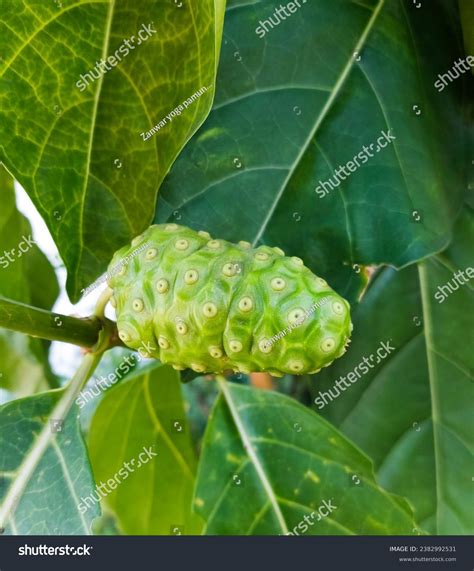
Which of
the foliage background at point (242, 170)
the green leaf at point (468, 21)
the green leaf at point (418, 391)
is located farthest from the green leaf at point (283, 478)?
the green leaf at point (468, 21)

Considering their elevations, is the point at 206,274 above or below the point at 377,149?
below

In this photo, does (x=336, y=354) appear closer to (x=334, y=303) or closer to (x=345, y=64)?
(x=334, y=303)

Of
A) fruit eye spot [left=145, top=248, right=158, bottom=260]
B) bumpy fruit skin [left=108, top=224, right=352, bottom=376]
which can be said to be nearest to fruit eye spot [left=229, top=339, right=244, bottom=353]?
bumpy fruit skin [left=108, top=224, right=352, bottom=376]

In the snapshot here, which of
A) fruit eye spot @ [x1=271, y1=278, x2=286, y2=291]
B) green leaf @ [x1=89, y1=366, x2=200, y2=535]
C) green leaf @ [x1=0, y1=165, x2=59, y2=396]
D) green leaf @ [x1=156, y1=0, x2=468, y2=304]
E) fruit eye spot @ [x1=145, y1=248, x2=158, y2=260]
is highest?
green leaf @ [x1=156, y1=0, x2=468, y2=304]

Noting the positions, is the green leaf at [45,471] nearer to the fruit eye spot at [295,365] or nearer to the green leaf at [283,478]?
the green leaf at [283,478]

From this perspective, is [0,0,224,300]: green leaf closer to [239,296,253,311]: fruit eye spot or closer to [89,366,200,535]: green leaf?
[239,296,253,311]: fruit eye spot

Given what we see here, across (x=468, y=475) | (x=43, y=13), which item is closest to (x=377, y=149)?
(x=43, y=13)
